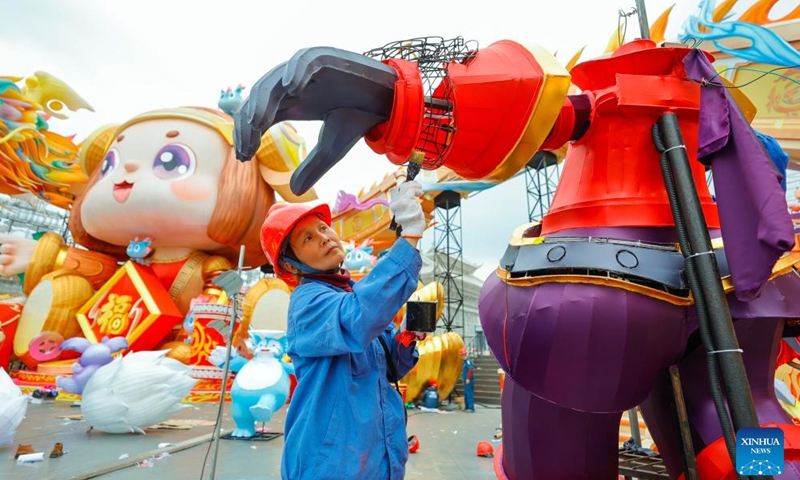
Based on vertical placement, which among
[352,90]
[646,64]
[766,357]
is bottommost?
[766,357]

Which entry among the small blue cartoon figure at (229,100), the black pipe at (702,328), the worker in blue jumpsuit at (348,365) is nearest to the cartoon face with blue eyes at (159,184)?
the small blue cartoon figure at (229,100)

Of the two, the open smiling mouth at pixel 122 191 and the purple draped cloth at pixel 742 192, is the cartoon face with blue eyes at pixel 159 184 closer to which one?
the open smiling mouth at pixel 122 191

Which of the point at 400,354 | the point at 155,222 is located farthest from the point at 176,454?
the point at 155,222

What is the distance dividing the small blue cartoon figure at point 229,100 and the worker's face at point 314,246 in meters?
8.34

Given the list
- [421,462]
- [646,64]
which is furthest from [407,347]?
[421,462]

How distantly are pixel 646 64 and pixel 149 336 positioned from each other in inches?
302

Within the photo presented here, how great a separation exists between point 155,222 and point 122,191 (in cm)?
67

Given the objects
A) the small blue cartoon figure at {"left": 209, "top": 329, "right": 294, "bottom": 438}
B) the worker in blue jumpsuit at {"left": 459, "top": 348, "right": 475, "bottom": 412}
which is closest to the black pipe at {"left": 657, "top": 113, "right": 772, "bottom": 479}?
the small blue cartoon figure at {"left": 209, "top": 329, "right": 294, "bottom": 438}

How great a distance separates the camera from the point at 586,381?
1.36 metres

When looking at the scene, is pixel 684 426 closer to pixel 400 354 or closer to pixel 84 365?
pixel 400 354

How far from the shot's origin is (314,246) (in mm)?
1586

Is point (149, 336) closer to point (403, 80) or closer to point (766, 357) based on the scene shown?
point (403, 80)

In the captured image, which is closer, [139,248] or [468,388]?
[139,248]

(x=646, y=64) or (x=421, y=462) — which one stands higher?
(x=646, y=64)
